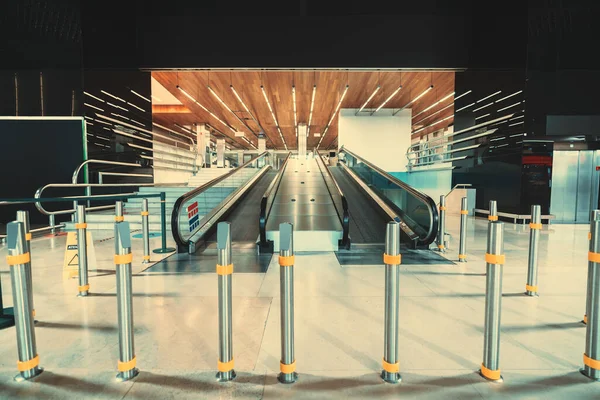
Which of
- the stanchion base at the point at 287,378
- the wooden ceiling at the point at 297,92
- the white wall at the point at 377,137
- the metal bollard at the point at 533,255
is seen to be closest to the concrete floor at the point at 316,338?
the stanchion base at the point at 287,378

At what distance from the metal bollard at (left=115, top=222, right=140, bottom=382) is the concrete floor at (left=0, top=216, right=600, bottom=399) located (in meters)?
0.11

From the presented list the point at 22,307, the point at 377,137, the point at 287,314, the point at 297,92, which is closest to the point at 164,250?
the point at 22,307

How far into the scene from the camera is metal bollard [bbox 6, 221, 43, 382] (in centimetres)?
218

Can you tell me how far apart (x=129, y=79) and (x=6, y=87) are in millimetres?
3291

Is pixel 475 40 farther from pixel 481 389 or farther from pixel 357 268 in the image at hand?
pixel 481 389

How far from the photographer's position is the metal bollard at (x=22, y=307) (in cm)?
218

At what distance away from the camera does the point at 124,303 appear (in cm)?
216

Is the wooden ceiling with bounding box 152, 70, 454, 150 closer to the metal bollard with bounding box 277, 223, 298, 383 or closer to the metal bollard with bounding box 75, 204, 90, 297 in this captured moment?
the metal bollard with bounding box 75, 204, 90, 297

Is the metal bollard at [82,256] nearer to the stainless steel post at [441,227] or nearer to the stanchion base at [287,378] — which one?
the stanchion base at [287,378]

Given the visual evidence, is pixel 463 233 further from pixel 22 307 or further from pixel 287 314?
pixel 22 307

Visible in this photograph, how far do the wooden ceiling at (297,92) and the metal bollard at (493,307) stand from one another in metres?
10.00

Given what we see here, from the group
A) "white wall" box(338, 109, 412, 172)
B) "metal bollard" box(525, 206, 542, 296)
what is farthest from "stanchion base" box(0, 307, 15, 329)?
"white wall" box(338, 109, 412, 172)

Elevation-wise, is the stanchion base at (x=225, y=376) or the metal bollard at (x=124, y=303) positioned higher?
the metal bollard at (x=124, y=303)

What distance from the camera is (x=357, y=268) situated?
4.80 m
